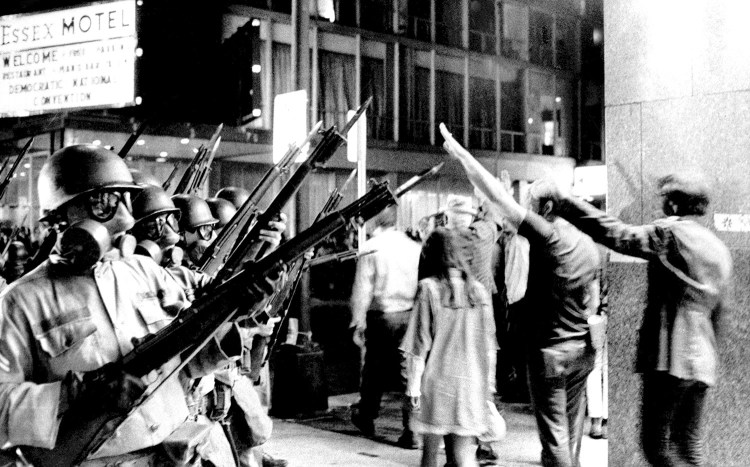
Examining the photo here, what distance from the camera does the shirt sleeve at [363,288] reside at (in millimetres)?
7902

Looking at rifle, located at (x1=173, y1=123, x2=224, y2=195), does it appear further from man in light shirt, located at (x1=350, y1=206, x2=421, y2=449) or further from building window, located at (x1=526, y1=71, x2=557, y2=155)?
building window, located at (x1=526, y1=71, x2=557, y2=155)

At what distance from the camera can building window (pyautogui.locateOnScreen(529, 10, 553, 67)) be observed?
3164 centimetres

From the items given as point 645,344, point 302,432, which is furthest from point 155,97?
point 645,344

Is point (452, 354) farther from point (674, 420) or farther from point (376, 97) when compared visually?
point (376, 97)

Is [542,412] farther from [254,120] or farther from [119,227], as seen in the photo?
[254,120]

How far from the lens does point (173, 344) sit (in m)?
2.80

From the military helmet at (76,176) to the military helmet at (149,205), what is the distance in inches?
54.0

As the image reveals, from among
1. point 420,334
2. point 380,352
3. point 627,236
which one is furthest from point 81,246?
point 380,352

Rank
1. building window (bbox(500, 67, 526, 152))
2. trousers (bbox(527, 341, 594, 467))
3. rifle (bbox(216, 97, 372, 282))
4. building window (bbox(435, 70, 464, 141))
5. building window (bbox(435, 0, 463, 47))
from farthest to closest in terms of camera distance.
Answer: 1. building window (bbox(500, 67, 526, 152))
2. building window (bbox(435, 0, 463, 47))
3. building window (bbox(435, 70, 464, 141))
4. trousers (bbox(527, 341, 594, 467))
5. rifle (bbox(216, 97, 372, 282))

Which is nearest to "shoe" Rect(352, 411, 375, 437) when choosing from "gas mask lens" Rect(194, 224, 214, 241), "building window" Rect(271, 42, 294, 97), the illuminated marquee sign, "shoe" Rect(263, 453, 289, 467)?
"shoe" Rect(263, 453, 289, 467)

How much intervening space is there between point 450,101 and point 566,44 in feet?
21.9

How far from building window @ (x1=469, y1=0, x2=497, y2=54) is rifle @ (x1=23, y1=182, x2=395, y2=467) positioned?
28.2 m

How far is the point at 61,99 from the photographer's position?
938 cm

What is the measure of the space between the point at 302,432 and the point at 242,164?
16.0 m
